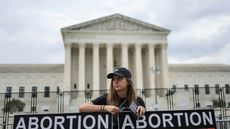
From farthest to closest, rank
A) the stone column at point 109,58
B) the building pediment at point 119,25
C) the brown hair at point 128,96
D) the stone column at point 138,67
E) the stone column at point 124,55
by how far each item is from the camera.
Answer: the building pediment at point 119,25, the stone column at point 124,55, the stone column at point 109,58, the stone column at point 138,67, the brown hair at point 128,96

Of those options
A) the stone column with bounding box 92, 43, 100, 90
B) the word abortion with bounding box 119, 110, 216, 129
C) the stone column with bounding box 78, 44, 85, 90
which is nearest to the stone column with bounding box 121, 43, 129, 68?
the stone column with bounding box 92, 43, 100, 90

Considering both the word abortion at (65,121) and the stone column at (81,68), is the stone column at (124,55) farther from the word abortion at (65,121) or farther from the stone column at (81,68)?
the word abortion at (65,121)

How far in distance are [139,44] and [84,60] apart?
36.9ft

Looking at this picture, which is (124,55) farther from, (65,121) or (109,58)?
(65,121)

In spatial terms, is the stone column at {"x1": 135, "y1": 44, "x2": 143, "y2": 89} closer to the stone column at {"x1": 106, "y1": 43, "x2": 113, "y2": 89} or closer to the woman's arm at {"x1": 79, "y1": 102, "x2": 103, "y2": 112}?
the stone column at {"x1": 106, "y1": 43, "x2": 113, "y2": 89}

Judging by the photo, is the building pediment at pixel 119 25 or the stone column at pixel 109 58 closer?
the stone column at pixel 109 58

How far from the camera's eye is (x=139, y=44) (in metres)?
57.0

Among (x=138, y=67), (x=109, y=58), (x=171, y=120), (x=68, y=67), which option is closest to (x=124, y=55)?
(x=109, y=58)

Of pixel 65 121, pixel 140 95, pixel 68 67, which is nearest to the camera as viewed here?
pixel 65 121

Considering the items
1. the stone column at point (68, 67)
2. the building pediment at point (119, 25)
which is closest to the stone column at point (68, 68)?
the stone column at point (68, 67)

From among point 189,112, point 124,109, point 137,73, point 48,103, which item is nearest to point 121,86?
point 124,109

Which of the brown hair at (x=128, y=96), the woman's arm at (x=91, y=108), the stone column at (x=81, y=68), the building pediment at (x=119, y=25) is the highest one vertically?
the building pediment at (x=119, y=25)

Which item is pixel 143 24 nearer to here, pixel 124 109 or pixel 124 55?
pixel 124 55

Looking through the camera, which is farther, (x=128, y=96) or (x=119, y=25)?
(x=119, y=25)
